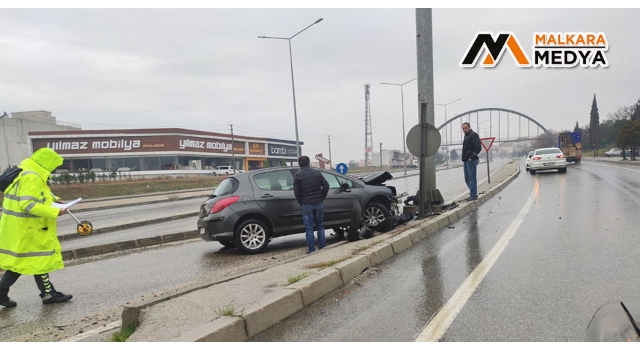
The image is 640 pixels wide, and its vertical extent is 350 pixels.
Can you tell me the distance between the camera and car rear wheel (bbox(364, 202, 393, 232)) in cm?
815

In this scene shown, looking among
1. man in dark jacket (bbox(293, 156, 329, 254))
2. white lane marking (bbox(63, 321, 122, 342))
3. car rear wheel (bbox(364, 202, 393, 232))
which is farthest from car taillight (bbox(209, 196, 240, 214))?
white lane marking (bbox(63, 321, 122, 342))

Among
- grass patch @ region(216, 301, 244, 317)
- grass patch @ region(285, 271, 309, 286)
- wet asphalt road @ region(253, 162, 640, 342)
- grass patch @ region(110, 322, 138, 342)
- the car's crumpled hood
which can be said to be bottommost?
wet asphalt road @ region(253, 162, 640, 342)

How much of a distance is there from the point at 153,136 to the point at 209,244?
186 feet

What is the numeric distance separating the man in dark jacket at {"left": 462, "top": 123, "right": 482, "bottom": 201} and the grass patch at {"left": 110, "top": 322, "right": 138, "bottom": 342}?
913 cm

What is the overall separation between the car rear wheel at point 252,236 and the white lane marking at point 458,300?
12.0ft

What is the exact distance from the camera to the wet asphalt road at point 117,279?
424cm

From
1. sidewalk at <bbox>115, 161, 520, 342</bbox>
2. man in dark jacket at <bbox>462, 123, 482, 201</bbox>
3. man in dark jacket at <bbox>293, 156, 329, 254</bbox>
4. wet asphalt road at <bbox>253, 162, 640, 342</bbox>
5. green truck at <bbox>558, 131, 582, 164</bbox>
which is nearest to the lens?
sidewalk at <bbox>115, 161, 520, 342</bbox>

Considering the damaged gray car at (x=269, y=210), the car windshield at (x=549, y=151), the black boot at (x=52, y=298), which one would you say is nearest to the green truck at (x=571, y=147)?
the car windshield at (x=549, y=151)

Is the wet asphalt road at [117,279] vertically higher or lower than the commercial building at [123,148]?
lower

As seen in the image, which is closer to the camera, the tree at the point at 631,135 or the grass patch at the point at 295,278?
the grass patch at the point at 295,278

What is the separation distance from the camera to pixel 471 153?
1083cm

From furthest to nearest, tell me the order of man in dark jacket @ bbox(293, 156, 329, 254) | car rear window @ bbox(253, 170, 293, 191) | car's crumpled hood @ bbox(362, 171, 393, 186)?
1. car's crumpled hood @ bbox(362, 171, 393, 186)
2. car rear window @ bbox(253, 170, 293, 191)
3. man in dark jacket @ bbox(293, 156, 329, 254)

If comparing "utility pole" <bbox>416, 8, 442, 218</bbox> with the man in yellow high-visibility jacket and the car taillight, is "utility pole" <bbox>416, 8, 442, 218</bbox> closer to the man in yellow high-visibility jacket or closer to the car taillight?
the car taillight

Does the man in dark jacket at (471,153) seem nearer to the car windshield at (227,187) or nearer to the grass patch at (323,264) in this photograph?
the car windshield at (227,187)
